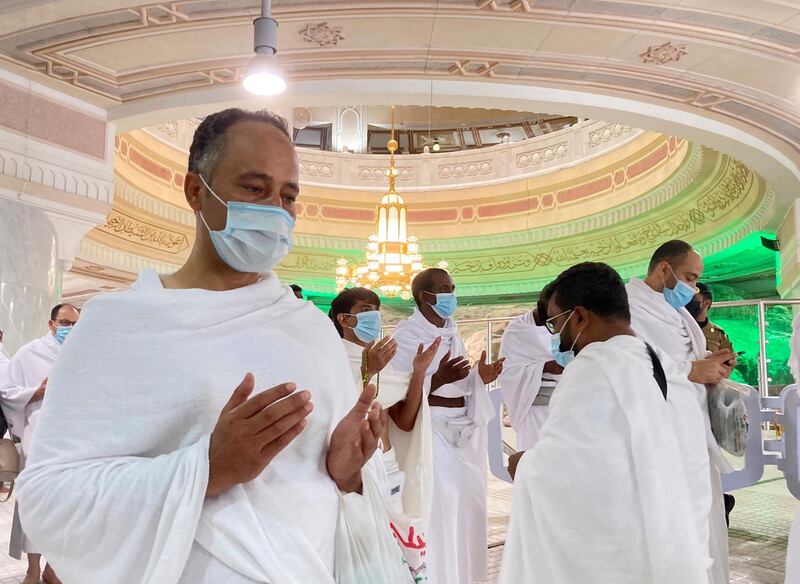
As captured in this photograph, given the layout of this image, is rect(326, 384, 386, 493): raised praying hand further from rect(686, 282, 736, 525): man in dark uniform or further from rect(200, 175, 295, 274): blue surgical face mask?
rect(686, 282, 736, 525): man in dark uniform

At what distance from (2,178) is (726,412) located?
6.06 m

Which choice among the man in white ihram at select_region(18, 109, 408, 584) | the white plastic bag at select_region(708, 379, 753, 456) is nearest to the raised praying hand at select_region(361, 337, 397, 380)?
the man in white ihram at select_region(18, 109, 408, 584)

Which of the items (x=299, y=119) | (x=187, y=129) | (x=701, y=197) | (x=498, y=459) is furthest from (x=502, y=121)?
(x=498, y=459)

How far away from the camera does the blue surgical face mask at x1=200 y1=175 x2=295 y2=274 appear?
4.27 feet

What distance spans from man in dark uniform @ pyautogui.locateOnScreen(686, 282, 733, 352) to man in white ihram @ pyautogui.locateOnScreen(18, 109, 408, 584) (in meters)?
3.33

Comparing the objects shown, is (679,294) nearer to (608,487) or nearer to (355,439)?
(608,487)

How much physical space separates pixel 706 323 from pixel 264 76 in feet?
10.8

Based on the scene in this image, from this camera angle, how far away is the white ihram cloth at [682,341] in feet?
11.3

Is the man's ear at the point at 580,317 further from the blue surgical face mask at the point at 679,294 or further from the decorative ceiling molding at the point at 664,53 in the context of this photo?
the decorative ceiling molding at the point at 664,53

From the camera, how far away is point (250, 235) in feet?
4.28

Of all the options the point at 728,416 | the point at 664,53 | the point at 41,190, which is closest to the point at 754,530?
the point at 728,416

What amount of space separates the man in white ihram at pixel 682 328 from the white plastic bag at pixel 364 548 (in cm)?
263

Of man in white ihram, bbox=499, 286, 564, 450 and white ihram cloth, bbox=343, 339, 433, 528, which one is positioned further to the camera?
man in white ihram, bbox=499, 286, 564, 450

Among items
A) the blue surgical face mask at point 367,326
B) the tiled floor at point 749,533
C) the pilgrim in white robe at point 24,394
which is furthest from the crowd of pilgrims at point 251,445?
the pilgrim in white robe at point 24,394
